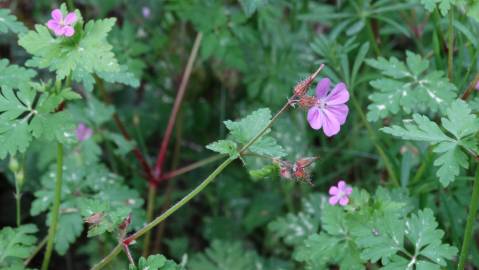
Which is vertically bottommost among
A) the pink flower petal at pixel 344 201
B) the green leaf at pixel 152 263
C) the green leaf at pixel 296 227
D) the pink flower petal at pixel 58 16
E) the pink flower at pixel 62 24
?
the green leaf at pixel 296 227

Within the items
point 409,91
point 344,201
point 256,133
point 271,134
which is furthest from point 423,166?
point 271,134

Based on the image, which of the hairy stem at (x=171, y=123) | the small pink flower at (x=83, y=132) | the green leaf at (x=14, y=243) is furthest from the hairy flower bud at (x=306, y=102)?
the small pink flower at (x=83, y=132)

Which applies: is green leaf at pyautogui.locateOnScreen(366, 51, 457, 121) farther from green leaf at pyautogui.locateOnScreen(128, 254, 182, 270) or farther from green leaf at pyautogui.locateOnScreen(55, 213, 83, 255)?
green leaf at pyautogui.locateOnScreen(55, 213, 83, 255)

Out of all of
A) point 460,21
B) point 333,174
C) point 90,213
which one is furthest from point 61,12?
point 333,174

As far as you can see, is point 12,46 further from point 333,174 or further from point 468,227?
point 468,227

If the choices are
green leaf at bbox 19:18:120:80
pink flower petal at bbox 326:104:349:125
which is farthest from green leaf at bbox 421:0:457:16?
green leaf at bbox 19:18:120:80

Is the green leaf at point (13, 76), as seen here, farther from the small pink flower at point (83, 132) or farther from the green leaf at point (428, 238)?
the green leaf at point (428, 238)
